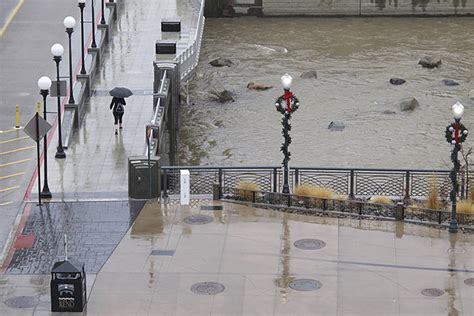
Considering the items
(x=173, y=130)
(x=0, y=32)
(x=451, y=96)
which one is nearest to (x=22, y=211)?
(x=173, y=130)

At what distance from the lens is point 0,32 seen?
62.2 meters

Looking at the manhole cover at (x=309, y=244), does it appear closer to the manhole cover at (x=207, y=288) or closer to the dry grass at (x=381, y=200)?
the manhole cover at (x=207, y=288)

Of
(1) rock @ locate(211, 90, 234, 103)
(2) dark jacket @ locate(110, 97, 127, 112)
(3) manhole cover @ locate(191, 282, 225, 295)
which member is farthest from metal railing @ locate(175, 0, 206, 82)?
(3) manhole cover @ locate(191, 282, 225, 295)

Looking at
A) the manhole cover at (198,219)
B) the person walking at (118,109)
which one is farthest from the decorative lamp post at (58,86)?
the manhole cover at (198,219)

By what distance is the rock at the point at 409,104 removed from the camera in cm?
6075

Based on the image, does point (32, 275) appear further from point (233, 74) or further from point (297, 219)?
point (233, 74)

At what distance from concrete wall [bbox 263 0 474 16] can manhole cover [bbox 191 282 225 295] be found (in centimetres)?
4481

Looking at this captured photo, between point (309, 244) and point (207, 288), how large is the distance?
3.96 meters

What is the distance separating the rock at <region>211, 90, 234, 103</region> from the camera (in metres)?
61.7

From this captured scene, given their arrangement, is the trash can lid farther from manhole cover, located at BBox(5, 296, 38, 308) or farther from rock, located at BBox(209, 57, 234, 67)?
rock, located at BBox(209, 57, 234, 67)

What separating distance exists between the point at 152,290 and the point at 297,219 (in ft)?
21.2

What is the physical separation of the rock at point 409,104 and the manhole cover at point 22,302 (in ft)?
102

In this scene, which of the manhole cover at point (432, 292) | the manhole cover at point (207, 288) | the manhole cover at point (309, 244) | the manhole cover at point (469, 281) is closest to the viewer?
the manhole cover at point (432, 292)

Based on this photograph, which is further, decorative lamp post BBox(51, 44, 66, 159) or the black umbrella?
the black umbrella
